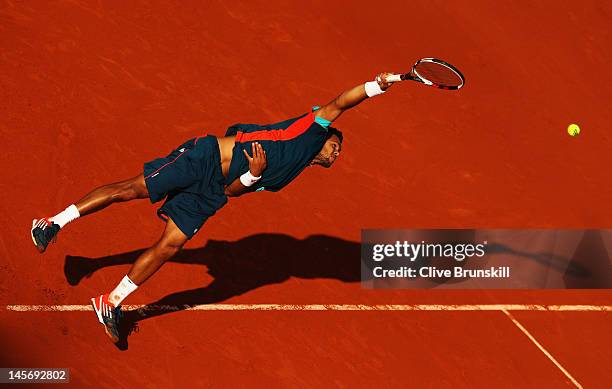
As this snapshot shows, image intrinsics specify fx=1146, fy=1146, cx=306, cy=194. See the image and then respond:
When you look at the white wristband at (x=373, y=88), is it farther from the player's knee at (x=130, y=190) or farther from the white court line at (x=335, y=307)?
the white court line at (x=335, y=307)

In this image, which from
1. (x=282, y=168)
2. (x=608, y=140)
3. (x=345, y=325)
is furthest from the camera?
(x=608, y=140)

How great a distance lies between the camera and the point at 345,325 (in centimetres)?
1148

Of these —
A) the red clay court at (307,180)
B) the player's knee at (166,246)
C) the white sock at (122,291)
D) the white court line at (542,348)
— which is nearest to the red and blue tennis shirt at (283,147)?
the player's knee at (166,246)

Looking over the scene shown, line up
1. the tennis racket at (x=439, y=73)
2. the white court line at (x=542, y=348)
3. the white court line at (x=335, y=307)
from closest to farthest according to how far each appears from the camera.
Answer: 1. the tennis racket at (x=439, y=73)
2. the white court line at (x=542, y=348)
3. the white court line at (x=335, y=307)

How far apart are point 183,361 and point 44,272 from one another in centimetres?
186

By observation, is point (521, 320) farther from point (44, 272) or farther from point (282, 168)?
point (44, 272)

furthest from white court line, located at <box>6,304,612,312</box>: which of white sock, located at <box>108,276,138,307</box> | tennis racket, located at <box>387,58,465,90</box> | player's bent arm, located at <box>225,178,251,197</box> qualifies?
tennis racket, located at <box>387,58,465,90</box>

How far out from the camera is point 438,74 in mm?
10898

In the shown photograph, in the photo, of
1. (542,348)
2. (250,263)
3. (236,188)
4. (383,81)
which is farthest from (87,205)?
(542,348)

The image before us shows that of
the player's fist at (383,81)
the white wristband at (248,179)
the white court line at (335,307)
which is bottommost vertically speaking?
the white court line at (335,307)

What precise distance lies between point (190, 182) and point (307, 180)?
2509 mm

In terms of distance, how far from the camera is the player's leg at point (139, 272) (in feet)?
34.7

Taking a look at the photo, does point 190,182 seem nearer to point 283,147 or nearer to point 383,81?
point 283,147

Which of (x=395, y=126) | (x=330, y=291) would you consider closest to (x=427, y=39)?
(x=395, y=126)
